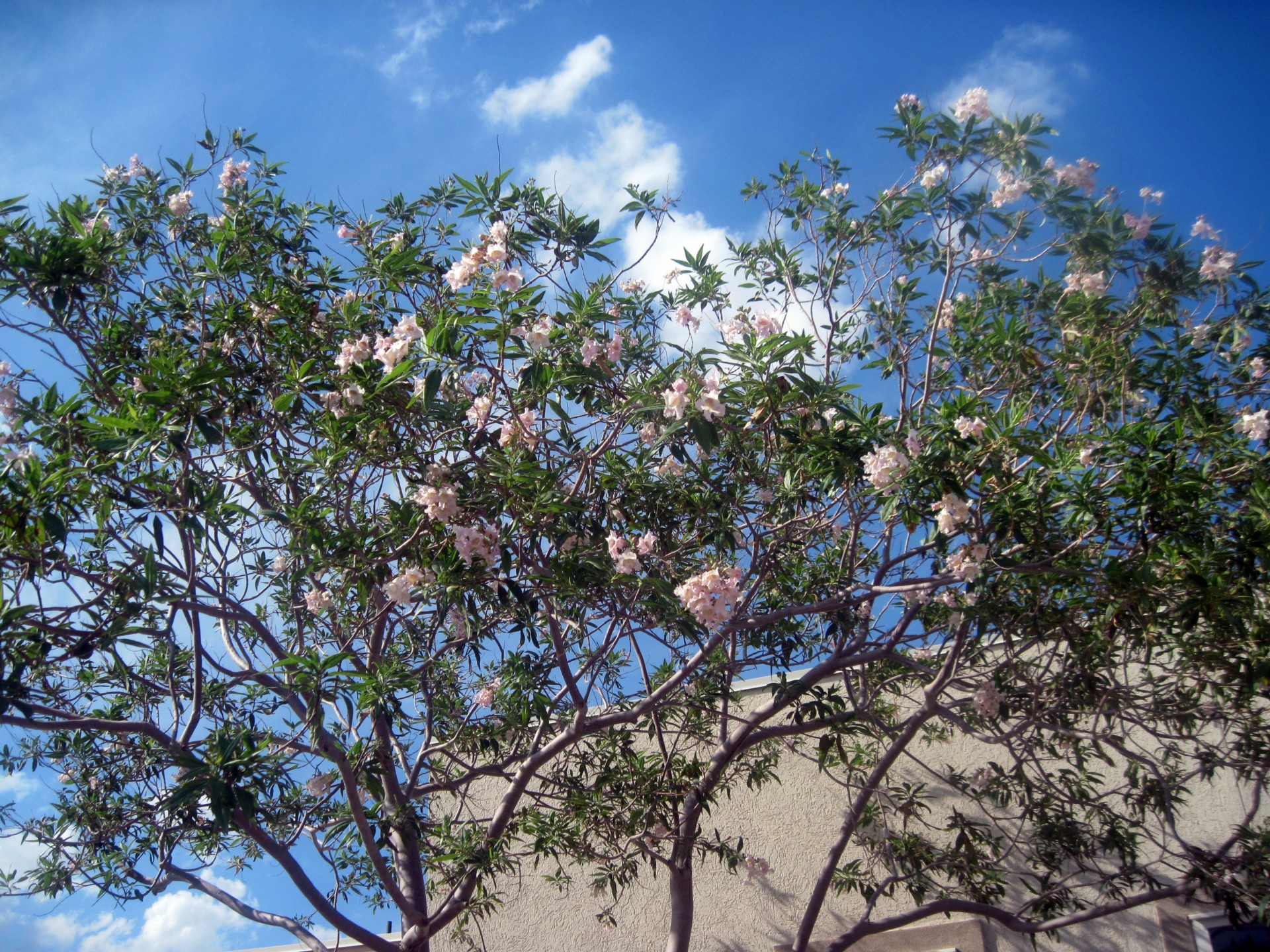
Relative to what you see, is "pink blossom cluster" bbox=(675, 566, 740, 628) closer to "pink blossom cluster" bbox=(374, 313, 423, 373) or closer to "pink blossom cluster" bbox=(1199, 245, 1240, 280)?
"pink blossom cluster" bbox=(374, 313, 423, 373)

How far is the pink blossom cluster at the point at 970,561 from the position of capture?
3309mm

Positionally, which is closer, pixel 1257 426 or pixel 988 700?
pixel 1257 426

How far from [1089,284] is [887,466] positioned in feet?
5.90

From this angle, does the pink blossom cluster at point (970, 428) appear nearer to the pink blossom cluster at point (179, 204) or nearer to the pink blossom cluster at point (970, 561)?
the pink blossom cluster at point (970, 561)

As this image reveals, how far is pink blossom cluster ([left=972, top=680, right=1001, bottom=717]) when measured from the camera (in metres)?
4.26

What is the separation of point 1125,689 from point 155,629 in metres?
4.32

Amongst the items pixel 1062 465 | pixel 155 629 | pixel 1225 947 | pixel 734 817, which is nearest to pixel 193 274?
pixel 155 629

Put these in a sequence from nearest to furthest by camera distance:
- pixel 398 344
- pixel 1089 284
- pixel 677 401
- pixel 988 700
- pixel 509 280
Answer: pixel 677 401 → pixel 398 344 → pixel 509 280 → pixel 1089 284 → pixel 988 700

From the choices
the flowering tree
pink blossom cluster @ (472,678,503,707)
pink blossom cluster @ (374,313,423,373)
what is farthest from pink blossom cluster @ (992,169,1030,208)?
pink blossom cluster @ (472,678,503,707)

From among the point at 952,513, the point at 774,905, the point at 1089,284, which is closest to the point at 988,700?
the point at 952,513

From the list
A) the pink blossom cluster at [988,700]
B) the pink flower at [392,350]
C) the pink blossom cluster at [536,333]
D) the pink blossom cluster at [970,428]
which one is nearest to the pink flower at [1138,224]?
the pink blossom cluster at [970,428]

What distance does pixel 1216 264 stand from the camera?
4.18m

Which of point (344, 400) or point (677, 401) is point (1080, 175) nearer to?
point (677, 401)

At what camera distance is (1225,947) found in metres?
4.98
